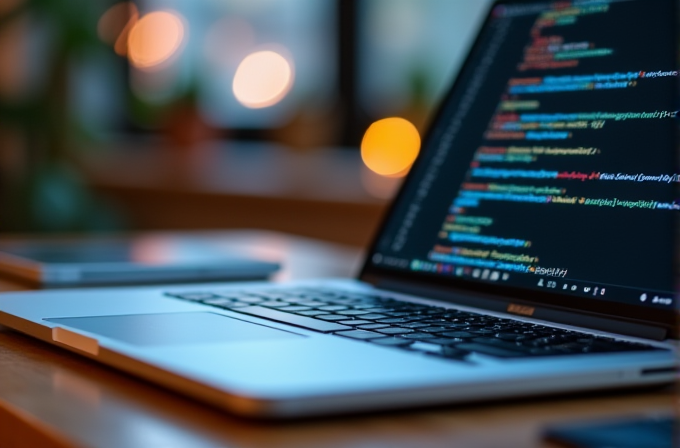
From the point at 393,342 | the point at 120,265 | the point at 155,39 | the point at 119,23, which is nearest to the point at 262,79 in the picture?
the point at 155,39

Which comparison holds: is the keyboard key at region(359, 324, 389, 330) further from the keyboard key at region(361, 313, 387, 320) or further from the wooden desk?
the wooden desk

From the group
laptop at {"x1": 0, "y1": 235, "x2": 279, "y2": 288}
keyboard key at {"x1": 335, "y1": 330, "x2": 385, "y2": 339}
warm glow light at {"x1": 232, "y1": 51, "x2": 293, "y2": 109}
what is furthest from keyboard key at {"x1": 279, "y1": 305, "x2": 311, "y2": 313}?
warm glow light at {"x1": 232, "y1": 51, "x2": 293, "y2": 109}

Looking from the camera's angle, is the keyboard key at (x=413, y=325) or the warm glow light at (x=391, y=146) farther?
the warm glow light at (x=391, y=146)

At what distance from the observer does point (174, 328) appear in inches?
25.6

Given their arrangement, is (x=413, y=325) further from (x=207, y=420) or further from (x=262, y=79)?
(x=262, y=79)

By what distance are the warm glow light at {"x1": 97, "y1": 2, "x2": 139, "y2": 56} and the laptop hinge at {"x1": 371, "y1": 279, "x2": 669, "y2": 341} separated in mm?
3574

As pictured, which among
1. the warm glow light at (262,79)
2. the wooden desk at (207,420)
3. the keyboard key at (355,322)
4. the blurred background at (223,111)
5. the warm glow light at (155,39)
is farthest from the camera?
the warm glow light at (155,39)

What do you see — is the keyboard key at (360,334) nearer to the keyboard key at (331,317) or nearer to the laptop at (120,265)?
the keyboard key at (331,317)

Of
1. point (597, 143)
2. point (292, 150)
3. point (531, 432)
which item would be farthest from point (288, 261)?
point (292, 150)

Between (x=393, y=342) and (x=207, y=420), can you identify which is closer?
(x=207, y=420)

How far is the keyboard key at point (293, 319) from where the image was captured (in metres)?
0.64

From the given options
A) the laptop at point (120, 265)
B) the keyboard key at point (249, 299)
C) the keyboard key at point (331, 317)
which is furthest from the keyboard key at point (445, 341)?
the laptop at point (120, 265)

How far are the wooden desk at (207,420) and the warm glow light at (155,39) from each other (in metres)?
3.53

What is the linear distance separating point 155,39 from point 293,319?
3.59 m
